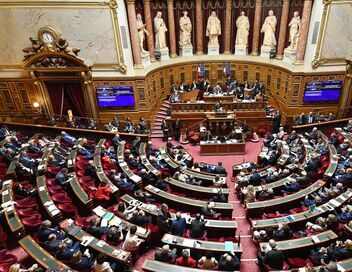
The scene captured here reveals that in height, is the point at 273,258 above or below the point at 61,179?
below

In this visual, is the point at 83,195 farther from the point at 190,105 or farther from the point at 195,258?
the point at 190,105

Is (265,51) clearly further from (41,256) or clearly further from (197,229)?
(41,256)

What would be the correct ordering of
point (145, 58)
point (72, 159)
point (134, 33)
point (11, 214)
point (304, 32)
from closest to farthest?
point (11, 214) < point (72, 159) < point (304, 32) < point (134, 33) < point (145, 58)

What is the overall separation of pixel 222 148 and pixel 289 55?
672 cm

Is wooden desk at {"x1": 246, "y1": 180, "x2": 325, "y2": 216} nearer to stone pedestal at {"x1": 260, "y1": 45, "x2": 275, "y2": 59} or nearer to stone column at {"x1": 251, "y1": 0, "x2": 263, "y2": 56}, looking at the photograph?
stone pedestal at {"x1": 260, "y1": 45, "x2": 275, "y2": 59}

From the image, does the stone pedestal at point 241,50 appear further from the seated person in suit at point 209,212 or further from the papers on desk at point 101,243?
the papers on desk at point 101,243

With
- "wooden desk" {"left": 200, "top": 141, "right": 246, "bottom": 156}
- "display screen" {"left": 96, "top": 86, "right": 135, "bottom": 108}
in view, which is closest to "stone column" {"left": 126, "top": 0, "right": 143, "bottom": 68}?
"display screen" {"left": 96, "top": 86, "right": 135, "bottom": 108}

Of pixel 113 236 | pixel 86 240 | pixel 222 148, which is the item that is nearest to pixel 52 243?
pixel 86 240

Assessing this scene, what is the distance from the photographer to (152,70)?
15859 millimetres

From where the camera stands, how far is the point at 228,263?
6.61m

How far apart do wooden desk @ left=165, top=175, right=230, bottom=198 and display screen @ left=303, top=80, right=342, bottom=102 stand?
27.1 ft

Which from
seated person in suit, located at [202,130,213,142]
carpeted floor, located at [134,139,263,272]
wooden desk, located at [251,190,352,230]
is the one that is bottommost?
carpeted floor, located at [134,139,263,272]

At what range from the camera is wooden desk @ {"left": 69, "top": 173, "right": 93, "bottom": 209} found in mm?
8688

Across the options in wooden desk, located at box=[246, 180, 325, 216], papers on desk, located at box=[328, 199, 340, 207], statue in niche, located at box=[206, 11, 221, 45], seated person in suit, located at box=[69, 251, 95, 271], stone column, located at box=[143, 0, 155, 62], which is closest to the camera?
seated person in suit, located at box=[69, 251, 95, 271]
